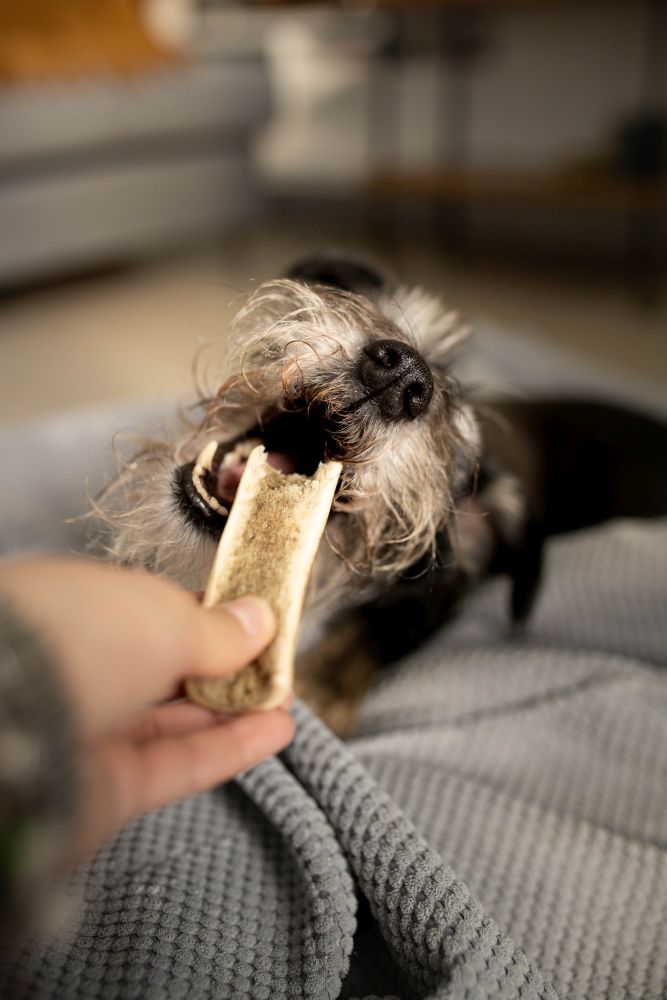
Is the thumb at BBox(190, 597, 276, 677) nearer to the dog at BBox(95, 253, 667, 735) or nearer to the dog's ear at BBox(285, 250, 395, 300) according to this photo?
the dog at BBox(95, 253, 667, 735)

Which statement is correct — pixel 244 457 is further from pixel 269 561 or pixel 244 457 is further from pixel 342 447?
pixel 269 561

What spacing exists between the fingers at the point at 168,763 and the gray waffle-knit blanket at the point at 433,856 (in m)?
0.17

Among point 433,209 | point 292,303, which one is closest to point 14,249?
point 433,209

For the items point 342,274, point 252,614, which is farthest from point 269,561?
point 342,274

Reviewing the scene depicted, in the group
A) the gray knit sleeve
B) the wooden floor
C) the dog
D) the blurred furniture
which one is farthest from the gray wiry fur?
the blurred furniture

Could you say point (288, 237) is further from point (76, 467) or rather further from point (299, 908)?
point (299, 908)

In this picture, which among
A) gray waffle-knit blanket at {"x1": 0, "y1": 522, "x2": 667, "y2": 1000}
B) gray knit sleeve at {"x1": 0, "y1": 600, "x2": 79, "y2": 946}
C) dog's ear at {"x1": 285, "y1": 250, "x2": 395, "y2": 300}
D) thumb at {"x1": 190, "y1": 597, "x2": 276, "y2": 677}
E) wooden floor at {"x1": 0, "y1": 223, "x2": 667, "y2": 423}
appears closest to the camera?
gray knit sleeve at {"x1": 0, "y1": 600, "x2": 79, "y2": 946}

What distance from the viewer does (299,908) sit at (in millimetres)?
734

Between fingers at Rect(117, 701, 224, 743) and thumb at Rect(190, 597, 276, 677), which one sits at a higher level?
thumb at Rect(190, 597, 276, 677)

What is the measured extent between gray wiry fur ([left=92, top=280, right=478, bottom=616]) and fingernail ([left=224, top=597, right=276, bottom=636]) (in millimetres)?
237

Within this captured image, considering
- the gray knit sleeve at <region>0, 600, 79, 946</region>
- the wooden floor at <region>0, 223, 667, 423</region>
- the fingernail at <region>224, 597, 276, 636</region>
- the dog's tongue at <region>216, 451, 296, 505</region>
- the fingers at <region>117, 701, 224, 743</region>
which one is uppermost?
the gray knit sleeve at <region>0, 600, 79, 946</region>

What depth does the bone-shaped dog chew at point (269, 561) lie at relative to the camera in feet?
2.06

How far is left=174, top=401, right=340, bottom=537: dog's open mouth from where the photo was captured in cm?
86

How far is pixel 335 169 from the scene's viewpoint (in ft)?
16.5
